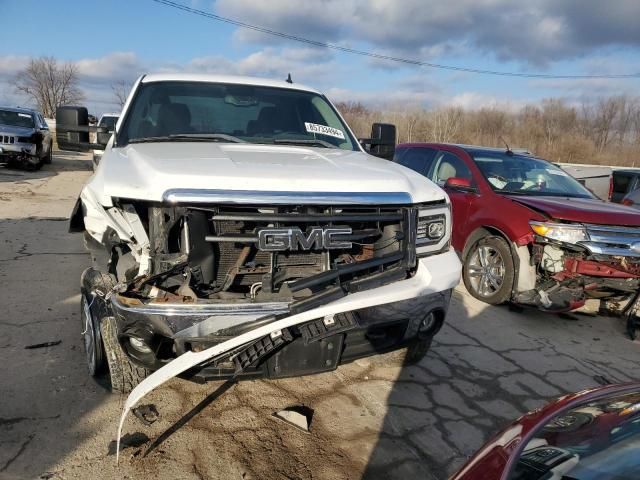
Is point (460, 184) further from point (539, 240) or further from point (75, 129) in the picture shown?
point (75, 129)

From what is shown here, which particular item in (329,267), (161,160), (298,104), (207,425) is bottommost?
(207,425)

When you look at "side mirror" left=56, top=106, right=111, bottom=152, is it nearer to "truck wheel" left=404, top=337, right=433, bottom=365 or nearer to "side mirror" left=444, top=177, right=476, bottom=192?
"truck wheel" left=404, top=337, right=433, bottom=365

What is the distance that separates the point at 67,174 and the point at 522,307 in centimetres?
1582

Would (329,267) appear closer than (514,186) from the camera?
Yes

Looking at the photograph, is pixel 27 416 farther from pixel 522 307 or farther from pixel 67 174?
pixel 67 174

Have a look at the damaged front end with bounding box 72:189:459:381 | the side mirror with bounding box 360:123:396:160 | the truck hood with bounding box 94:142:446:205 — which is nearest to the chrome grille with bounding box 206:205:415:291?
the damaged front end with bounding box 72:189:459:381

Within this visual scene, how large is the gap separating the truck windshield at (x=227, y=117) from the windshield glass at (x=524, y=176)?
2546mm

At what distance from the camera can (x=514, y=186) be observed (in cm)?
612

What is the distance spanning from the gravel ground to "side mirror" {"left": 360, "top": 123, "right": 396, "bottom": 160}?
1.77 metres

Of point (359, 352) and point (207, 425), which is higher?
point (359, 352)

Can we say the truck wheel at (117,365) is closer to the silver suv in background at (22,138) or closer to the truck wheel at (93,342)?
the truck wheel at (93,342)

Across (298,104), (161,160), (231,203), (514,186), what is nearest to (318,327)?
(231,203)

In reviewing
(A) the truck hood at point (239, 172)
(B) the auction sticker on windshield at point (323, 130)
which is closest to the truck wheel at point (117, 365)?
(A) the truck hood at point (239, 172)

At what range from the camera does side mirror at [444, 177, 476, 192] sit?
20.1ft
